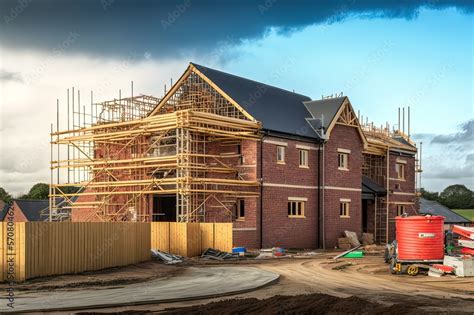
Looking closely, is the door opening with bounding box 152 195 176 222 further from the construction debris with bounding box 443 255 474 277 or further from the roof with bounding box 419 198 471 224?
the roof with bounding box 419 198 471 224

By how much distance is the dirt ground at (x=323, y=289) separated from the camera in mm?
14508

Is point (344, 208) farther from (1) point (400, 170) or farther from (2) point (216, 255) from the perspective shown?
(2) point (216, 255)

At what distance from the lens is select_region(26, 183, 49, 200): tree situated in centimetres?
9706

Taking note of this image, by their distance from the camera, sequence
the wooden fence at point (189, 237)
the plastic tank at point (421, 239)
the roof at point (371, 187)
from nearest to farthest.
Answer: the plastic tank at point (421, 239), the wooden fence at point (189, 237), the roof at point (371, 187)

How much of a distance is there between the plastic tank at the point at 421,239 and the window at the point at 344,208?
19.1 metres

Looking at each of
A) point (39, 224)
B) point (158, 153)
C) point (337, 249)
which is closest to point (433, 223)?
point (39, 224)

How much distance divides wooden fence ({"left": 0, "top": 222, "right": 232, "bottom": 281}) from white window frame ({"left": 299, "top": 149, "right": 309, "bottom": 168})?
1166 centimetres

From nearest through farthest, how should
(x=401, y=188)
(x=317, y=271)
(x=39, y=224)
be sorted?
(x=39, y=224) < (x=317, y=271) < (x=401, y=188)

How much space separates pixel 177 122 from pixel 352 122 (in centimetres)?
1622

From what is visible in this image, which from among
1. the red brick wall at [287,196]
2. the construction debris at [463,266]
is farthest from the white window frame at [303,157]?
the construction debris at [463,266]

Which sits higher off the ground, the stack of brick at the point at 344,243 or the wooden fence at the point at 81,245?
the wooden fence at the point at 81,245

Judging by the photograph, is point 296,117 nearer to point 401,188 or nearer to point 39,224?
point 401,188

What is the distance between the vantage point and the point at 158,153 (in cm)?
3856

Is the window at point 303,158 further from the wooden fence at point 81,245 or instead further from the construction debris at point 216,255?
the wooden fence at point 81,245
